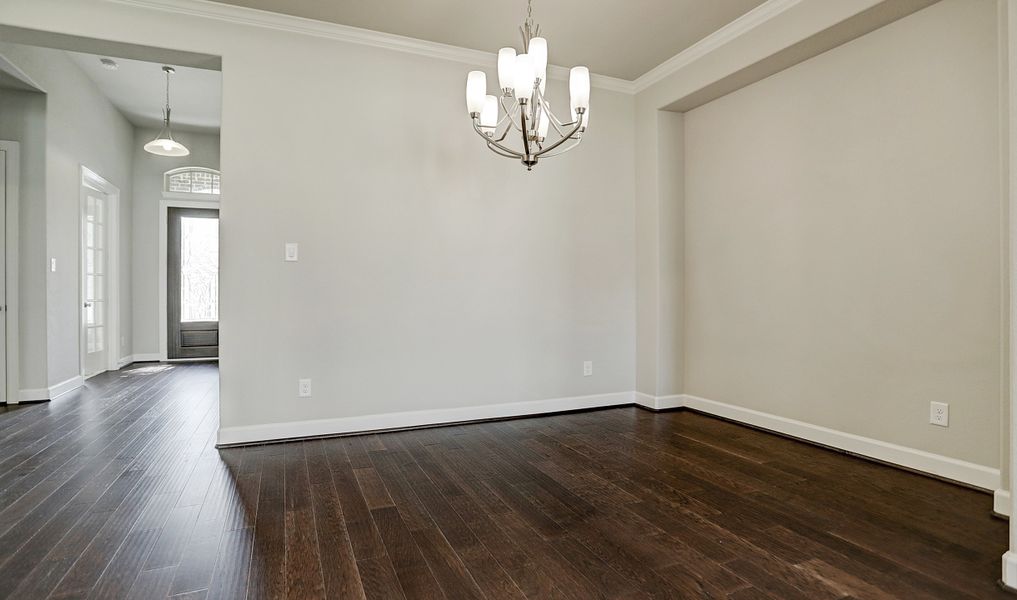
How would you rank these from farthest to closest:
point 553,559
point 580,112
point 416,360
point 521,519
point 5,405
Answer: point 5,405 < point 416,360 < point 580,112 < point 521,519 < point 553,559

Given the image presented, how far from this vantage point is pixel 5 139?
437 centimetres

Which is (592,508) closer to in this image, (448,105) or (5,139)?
(448,105)

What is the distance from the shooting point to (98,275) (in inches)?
236

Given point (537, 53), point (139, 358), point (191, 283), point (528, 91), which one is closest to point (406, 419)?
point (528, 91)

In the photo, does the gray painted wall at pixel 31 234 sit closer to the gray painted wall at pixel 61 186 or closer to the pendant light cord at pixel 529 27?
the gray painted wall at pixel 61 186

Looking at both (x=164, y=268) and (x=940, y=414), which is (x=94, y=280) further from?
(x=940, y=414)

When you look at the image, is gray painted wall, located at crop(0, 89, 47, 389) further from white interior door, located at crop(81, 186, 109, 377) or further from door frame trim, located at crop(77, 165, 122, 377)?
door frame trim, located at crop(77, 165, 122, 377)

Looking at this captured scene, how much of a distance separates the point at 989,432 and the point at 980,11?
6.49 ft

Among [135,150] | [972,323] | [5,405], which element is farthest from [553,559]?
[135,150]

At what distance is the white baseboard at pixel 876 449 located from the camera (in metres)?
2.54

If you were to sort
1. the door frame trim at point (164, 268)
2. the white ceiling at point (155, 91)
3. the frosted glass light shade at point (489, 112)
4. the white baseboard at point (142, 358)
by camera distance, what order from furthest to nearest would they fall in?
the door frame trim at point (164, 268) → the white baseboard at point (142, 358) → the white ceiling at point (155, 91) → the frosted glass light shade at point (489, 112)

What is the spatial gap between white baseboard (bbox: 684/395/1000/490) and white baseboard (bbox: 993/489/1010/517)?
27 centimetres

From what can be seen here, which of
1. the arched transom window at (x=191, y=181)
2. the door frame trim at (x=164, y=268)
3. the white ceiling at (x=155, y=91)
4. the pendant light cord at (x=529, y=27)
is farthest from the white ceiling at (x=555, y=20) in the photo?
the arched transom window at (x=191, y=181)

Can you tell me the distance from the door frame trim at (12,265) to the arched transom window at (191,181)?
2738mm
